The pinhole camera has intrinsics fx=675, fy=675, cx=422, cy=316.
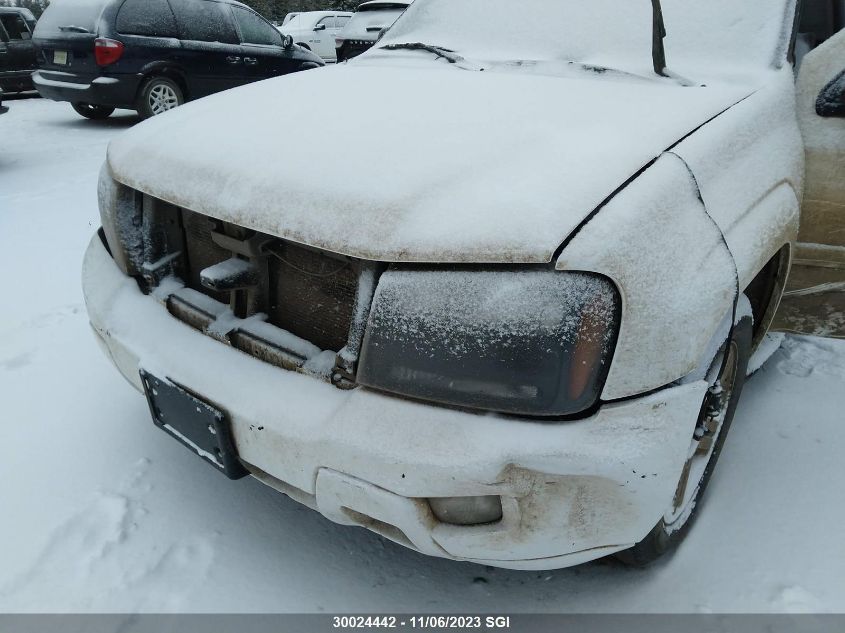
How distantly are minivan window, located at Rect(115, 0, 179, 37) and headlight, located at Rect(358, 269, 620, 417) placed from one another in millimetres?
7148

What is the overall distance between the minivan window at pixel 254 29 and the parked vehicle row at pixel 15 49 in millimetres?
3058

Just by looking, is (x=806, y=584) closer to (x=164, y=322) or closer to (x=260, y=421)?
(x=260, y=421)

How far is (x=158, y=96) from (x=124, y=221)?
622cm

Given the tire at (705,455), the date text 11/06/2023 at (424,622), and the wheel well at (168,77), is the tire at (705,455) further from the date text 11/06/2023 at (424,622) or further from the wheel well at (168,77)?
the wheel well at (168,77)

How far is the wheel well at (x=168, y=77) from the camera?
7.30 meters

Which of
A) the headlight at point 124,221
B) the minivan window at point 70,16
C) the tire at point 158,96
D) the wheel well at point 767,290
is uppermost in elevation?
Answer: the minivan window at point 70,16

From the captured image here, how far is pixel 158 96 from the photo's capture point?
748 cm

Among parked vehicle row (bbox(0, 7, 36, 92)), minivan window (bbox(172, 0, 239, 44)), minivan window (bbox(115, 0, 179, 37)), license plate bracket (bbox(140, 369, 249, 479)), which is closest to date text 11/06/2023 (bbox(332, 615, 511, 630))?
license plate bracket (bbox(140, 369, 249, 479))

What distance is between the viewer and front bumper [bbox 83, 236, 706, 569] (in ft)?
4.25

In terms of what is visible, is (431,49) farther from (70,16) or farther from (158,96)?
(70,16)

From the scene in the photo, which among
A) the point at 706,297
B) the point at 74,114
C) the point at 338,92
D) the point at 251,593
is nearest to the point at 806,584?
the point at 706,297

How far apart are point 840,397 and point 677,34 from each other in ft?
4.67

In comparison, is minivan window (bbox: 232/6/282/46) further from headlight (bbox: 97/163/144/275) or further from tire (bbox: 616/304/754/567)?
tire (bbox: 616/304/754/567)

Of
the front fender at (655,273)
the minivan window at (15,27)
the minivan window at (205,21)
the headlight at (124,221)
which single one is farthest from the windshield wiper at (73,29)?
the front fender at (655,273)
